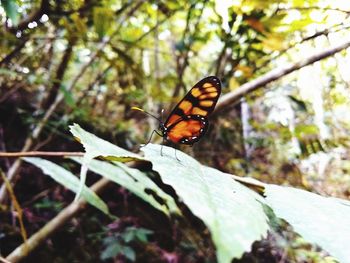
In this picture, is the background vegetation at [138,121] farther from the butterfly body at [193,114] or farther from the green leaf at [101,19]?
the butterfly body at [193,114]

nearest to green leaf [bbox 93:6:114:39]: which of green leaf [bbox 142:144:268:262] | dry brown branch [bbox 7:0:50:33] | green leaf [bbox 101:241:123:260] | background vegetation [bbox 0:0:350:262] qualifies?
background vegetation [bbox 0:0:350:262]

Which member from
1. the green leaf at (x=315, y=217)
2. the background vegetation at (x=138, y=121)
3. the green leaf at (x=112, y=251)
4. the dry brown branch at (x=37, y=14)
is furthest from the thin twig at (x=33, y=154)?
the green leaf at (x=112, y=251)

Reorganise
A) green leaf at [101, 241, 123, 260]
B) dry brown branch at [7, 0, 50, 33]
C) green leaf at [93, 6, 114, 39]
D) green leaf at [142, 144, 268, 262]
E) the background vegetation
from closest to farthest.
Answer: green leaf at [142, 144, 268, 262], dry brown branch at [7, 0, 50, 33], green leaf at [93, 6, 114, 39], the background vegetation, green leaf at [101, 241, 123, 260]

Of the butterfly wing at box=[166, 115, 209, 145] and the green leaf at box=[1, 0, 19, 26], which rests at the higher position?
the green leaf at box=[1, 0, 19, 26]

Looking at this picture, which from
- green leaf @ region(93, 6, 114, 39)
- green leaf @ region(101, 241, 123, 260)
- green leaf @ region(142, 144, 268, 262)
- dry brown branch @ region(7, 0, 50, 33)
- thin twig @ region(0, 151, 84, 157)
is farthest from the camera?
green leaf @ region(101, 241, 123, 260)

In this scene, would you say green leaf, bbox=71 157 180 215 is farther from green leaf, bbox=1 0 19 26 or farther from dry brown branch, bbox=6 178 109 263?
green leaf, bbox=1 0 19 26
